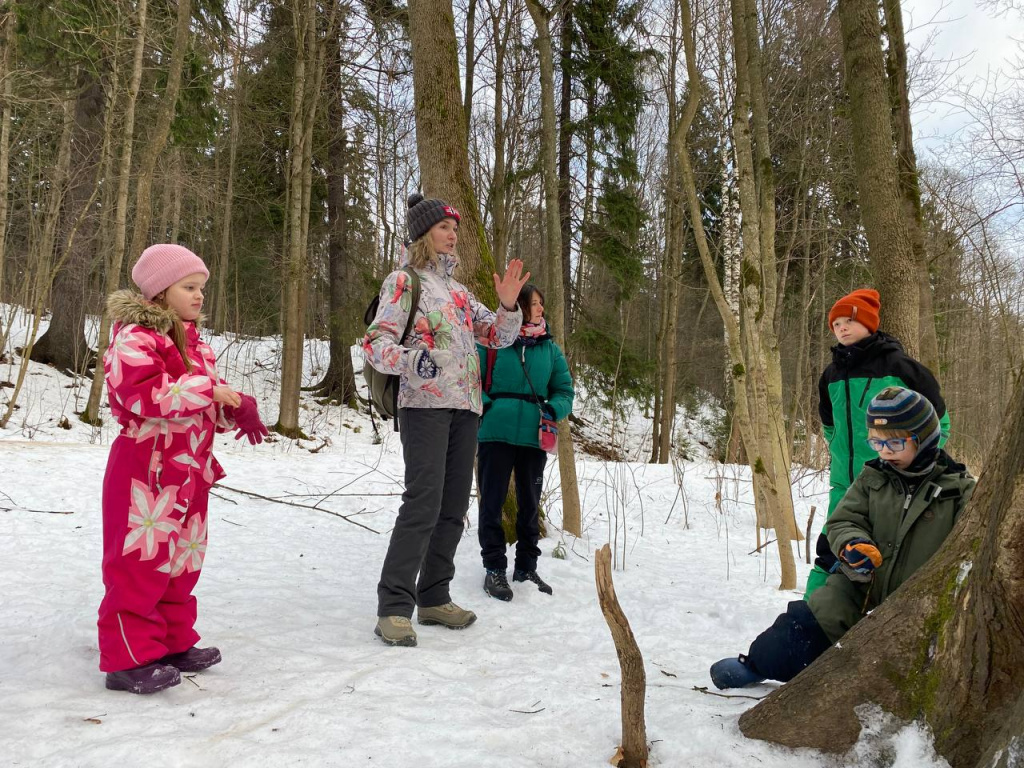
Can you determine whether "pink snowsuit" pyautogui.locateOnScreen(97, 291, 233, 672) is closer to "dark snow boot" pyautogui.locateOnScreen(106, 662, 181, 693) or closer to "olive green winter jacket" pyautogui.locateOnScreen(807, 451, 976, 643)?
"dark snow boot" pyautogui.locateOnScreen(106, 662, 181, 693)

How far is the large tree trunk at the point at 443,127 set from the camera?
455cm

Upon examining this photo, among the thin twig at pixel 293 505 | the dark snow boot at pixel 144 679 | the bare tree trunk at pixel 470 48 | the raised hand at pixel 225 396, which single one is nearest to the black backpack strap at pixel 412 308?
the raised hand at pixel 225 396

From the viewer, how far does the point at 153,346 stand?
2.32m

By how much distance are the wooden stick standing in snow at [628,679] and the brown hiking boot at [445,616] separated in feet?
4.75

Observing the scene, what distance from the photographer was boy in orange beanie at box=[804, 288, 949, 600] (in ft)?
10.2

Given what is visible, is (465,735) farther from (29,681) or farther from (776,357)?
(776,357)

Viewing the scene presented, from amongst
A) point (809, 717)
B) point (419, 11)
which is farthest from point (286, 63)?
point (809, 717)

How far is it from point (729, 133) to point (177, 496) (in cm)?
801

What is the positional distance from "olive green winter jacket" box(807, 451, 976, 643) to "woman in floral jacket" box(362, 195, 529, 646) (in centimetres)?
160

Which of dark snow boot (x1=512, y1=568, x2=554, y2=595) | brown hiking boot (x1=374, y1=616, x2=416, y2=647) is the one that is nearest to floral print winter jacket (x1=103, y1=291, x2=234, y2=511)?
brown hiking boot (x1=374, y1=616, x2=416, y2=647)

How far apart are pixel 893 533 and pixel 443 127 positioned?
12.0ft

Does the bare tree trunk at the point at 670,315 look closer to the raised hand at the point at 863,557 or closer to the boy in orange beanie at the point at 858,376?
the boy in orange beanie at the point at 858,376

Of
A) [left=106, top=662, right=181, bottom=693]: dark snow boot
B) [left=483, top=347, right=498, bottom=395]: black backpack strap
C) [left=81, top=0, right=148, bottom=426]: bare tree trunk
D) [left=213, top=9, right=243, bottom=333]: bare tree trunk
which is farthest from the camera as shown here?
[left=213, top=9, right=243, bottom=333]: bare tree trunk

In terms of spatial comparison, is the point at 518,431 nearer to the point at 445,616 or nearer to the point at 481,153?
the point at 445,616
